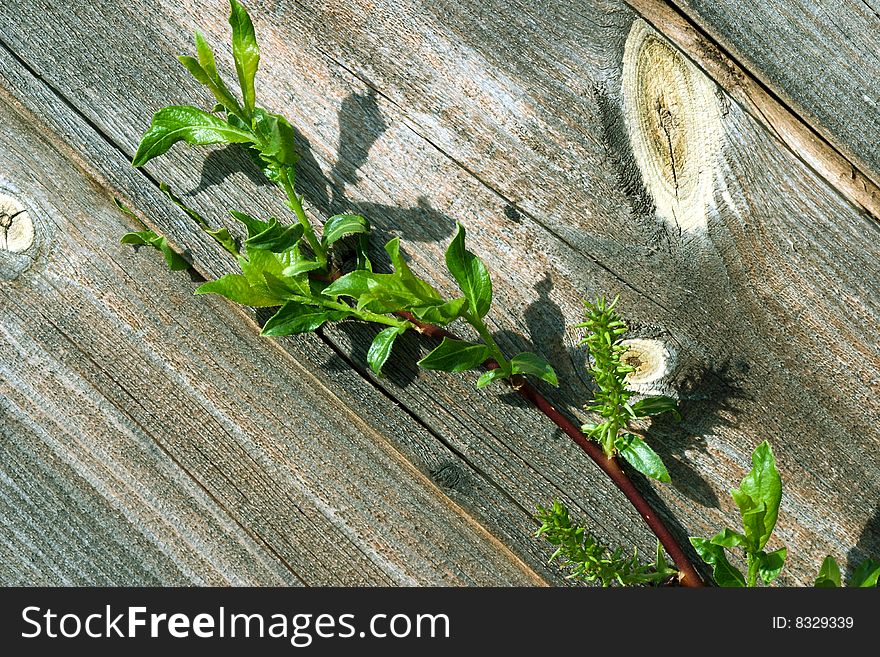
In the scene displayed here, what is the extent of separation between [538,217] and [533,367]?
0.30 metres

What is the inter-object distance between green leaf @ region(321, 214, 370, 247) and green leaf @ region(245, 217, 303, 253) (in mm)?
70

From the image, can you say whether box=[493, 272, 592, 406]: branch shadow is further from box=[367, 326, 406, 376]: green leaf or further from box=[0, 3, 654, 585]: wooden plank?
box=[367, 326, 406, 376]: green leaf

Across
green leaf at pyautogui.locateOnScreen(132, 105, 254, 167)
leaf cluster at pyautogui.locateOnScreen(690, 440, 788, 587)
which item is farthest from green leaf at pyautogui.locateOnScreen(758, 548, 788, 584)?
green leaf at pyautogui.locateOnScreen(132, 105, 254, 167)

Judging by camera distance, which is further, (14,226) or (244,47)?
(14,226)

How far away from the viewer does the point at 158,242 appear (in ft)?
5.02

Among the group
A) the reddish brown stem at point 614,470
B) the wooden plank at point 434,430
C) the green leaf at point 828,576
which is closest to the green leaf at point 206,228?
the wooden plank at point 434,430

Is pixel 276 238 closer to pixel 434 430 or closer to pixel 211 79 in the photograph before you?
pixel 211 79

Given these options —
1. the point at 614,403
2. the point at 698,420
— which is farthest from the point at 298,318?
the point at 698,420

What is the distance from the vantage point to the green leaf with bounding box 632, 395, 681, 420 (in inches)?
55.9

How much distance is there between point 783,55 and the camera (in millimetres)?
1493

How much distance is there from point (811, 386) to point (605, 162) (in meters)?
0.57

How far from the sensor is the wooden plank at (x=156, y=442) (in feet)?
5.13
